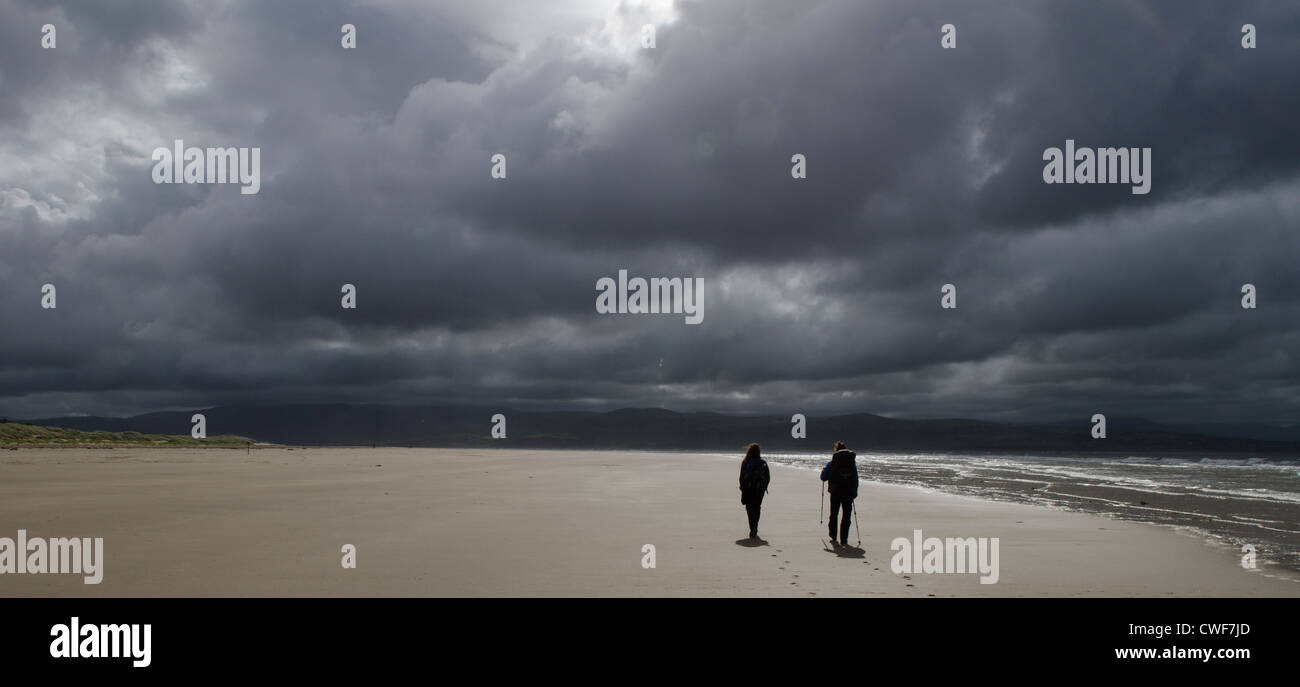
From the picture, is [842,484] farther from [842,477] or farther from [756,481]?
[756,481]

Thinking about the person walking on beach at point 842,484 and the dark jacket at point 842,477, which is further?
the dark jacket at point 842,477

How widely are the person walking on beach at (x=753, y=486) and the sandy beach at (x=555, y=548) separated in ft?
1.86

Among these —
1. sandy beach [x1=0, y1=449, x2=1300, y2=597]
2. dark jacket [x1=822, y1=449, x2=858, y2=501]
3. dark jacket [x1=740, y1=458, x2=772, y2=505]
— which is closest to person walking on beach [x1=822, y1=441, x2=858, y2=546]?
dark jacket [x1=822, y1=449, x2=858, y2=501]

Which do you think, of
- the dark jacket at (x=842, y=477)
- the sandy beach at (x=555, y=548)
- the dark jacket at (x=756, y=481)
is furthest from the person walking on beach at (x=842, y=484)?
the dark jacket at (x=756, y=481)

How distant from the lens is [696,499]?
26531mm

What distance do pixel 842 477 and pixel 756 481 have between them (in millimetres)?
1867

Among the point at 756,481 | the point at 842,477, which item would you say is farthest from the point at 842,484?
the point at 756,481

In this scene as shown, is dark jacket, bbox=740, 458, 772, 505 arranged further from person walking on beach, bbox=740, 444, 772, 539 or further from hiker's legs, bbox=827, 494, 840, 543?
hiker's legs, bbox=827, 494, 840, 543

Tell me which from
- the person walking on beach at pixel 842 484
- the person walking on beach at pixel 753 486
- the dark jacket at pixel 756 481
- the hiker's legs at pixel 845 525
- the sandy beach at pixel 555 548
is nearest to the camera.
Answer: the sandy beach at pixel 555 548

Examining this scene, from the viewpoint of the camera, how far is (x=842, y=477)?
646 inches

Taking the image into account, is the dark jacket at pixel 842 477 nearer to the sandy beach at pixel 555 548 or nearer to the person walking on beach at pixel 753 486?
the sandy beach at pixel 555 548

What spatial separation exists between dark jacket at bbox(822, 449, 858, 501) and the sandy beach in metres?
1.07

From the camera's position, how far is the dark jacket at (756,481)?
16797 mm
